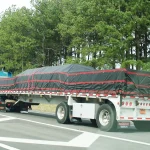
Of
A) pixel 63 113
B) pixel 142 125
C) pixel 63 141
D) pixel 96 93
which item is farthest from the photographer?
pixel 63 113

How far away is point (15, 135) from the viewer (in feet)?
36.2

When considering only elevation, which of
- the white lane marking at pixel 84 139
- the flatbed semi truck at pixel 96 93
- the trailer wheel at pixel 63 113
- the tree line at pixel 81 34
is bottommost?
the white lane marking at pixel 84 139

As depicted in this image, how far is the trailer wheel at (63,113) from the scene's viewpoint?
1502 centimetres

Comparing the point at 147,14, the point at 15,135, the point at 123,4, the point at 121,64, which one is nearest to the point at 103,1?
the point at 123,4

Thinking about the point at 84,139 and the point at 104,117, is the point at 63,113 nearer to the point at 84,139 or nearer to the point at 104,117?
the point at 104,117

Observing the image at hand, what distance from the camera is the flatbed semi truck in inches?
495

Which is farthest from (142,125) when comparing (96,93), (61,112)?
(61,112)

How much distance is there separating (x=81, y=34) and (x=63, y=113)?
19874 mm

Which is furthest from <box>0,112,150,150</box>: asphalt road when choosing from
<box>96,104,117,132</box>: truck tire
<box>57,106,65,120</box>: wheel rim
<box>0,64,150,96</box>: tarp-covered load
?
<box>57,106,65,120</box>: wheel rim

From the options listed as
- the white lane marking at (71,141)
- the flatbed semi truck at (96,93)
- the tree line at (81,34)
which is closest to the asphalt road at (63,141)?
the white lane marking at (71,141)

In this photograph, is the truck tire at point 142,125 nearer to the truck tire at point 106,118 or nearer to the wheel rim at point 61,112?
the truck tire at point 106,118

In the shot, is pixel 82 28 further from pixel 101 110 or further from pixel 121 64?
pixel 101 110

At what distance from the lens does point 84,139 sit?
35.0 feet

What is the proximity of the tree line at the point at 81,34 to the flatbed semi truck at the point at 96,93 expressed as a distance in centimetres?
1011
